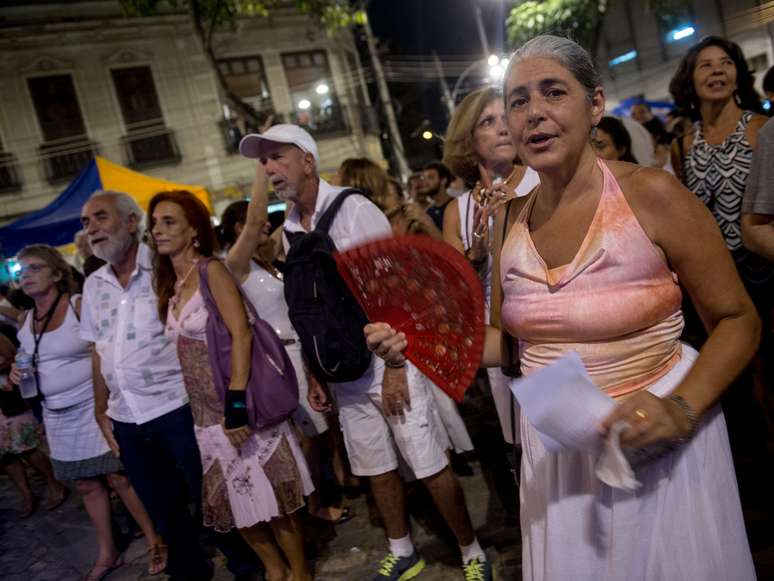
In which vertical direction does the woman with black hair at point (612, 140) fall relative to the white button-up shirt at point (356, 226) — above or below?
above

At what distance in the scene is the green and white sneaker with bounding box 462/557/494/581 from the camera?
2.64 metres

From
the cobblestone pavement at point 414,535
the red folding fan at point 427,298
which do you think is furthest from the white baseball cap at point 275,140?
the cobblestone pavement at point 414,535

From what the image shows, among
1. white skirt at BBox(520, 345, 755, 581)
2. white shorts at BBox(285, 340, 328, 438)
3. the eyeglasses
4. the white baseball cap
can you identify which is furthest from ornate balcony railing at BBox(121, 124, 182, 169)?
white skirt at BBox(520, 345, 755, 581)

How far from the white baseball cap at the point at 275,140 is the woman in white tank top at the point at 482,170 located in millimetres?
792

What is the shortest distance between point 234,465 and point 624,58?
23988 mm

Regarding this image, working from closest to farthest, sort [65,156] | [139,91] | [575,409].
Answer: [575,409] → [65,156] → [139,91]

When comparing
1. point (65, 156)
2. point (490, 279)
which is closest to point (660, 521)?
point (490, 279)

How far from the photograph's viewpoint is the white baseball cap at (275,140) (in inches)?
113

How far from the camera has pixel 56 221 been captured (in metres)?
8.53

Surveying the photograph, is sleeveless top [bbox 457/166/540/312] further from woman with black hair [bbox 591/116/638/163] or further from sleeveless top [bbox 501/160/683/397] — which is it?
woman with black hair [bbox 591/116/638/163]

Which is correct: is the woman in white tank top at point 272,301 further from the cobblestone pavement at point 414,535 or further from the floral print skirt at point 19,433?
the floral print skirt at point 19,433

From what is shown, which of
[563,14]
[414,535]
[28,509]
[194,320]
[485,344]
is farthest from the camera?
[563,14]

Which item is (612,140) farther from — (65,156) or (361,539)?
(65,156)

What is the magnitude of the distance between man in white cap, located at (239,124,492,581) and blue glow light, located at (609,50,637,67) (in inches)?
890
